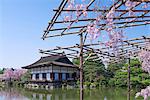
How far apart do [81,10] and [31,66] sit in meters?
29.0

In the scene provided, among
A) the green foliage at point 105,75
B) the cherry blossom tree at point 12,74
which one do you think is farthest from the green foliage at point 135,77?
the cherry blossom tree at point 12,74

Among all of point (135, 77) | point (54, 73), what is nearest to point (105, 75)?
point (54, 73)

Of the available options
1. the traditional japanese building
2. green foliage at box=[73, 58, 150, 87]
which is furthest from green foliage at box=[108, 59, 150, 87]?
the traditional japanese building

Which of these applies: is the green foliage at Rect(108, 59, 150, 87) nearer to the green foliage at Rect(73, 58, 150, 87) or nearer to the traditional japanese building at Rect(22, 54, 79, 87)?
the green foliage at Rect(73, 58, 150, 87)

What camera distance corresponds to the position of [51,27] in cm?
397

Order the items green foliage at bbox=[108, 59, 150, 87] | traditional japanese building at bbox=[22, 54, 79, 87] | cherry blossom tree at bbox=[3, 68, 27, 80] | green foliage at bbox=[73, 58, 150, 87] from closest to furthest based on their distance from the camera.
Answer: green foliage at bbox=[108, 59, 150, 87], green foliage at bbox=[73, 58, 150, 87], traditional japanese building at bbox=[22, 54, 79, 87], cherry blossom tree at bbox=[3, 68, 27, 80]

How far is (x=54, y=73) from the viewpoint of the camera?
2866cm

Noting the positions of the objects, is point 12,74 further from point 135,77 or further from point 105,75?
point 135,77

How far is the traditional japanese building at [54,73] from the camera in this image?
28.3 meters

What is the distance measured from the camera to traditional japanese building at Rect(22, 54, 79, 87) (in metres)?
28.3

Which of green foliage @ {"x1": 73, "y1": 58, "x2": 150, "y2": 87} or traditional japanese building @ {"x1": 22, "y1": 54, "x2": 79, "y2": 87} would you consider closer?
green foliage @ {"x1": 73, "y1": 58, "x2": 150, "y2": 87}

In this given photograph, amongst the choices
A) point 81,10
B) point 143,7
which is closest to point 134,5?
point 143,7

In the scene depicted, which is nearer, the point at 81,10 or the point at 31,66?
the point at 81,10

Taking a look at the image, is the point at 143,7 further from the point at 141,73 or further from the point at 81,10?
the point at 141,73
